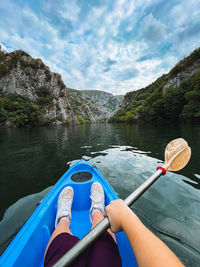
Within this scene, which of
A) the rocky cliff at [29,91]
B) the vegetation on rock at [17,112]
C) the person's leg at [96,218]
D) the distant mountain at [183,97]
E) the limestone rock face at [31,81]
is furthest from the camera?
the limestone rock face at [31,81]

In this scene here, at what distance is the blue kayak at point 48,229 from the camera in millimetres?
1125

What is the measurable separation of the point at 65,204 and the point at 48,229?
1.31 ft

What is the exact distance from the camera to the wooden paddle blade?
80.3 inches

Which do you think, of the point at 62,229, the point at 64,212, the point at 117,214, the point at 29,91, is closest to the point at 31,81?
the point at 29,91

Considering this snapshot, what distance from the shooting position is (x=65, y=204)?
1880mm


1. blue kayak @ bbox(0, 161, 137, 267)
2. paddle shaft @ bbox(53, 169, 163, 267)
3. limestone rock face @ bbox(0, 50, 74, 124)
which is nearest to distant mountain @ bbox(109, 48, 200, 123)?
blue kayak @ bbox(0, 161, 137, 267)

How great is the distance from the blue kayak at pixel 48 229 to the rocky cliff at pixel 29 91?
33.0m

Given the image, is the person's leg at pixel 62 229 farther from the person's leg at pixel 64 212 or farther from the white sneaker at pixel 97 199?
the white sneaker at pixel 97 199

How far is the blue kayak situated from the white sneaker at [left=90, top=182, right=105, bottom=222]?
0.13 metres

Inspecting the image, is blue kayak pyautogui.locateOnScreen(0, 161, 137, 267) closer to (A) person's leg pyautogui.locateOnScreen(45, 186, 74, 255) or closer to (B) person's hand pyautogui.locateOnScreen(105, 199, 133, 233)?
(A) person's leg pyautogui.locateOnScreen(45, 186, 74, 255)

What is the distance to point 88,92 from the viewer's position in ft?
655

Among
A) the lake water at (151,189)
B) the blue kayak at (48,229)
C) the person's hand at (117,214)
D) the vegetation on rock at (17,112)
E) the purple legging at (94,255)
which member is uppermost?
the vegetation on rock at (17,112)

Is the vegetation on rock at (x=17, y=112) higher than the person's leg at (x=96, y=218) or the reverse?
higher

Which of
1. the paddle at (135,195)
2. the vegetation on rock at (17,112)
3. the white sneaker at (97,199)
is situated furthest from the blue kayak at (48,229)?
the vegetation on rock at (17,112)
